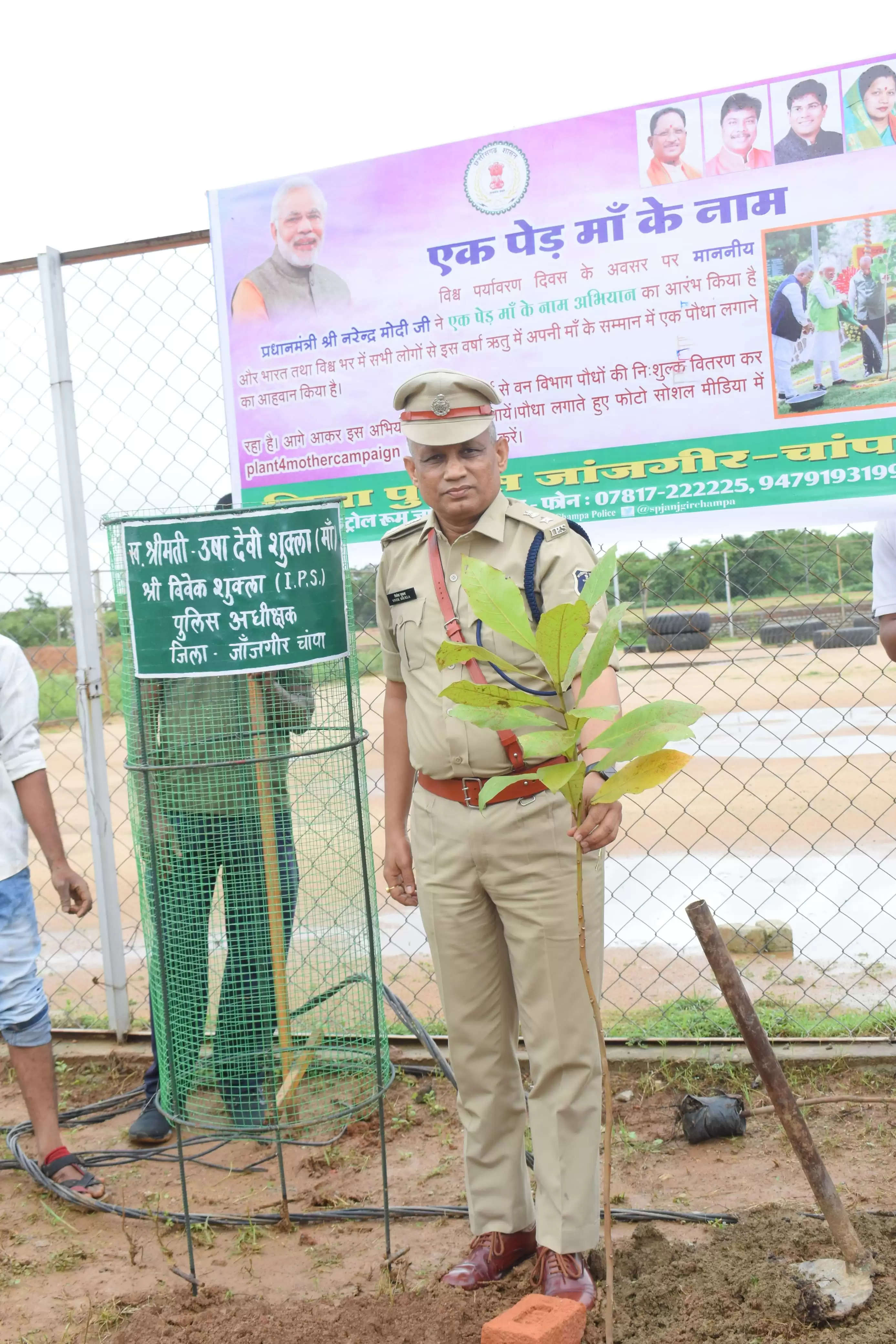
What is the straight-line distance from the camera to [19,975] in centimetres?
315

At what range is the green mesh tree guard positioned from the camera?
253 cm

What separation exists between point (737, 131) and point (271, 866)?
2265 mm

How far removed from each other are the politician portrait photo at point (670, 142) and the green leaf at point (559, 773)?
210 cm

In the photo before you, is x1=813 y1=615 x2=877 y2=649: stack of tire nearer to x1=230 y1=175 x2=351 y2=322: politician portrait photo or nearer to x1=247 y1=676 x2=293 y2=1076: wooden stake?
x1=230 y1=175 x2=351 y2=322: politician portrait photo

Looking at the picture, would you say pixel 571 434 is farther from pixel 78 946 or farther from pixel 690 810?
pixel 690 810

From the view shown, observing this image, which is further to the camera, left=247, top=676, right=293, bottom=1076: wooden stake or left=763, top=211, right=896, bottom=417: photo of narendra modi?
left=763, top=211, right=896, bottom=417: photo of narendra modi

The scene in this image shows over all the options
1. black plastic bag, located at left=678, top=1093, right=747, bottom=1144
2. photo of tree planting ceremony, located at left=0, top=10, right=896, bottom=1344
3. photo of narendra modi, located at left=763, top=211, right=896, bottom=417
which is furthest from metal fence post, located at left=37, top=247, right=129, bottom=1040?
photo of narendra modi, located at left=763, top=211, right=896, bottom=417

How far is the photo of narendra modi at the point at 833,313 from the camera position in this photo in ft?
10.0

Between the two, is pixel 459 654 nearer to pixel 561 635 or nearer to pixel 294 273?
pixel 561 635

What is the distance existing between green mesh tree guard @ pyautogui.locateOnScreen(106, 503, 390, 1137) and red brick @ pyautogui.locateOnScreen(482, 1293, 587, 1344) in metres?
0.63

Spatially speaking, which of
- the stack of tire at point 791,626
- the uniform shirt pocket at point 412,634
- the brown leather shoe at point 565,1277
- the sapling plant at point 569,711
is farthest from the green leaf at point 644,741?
the stack of tire at point 791,626

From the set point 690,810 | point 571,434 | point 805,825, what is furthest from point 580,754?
point 690,810

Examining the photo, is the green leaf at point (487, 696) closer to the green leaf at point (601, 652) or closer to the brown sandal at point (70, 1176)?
the green leaf at point (601, 652)

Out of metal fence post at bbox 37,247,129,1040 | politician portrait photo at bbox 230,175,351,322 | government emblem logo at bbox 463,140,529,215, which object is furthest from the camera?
metal fence post at bbox 37,247,129,1040
